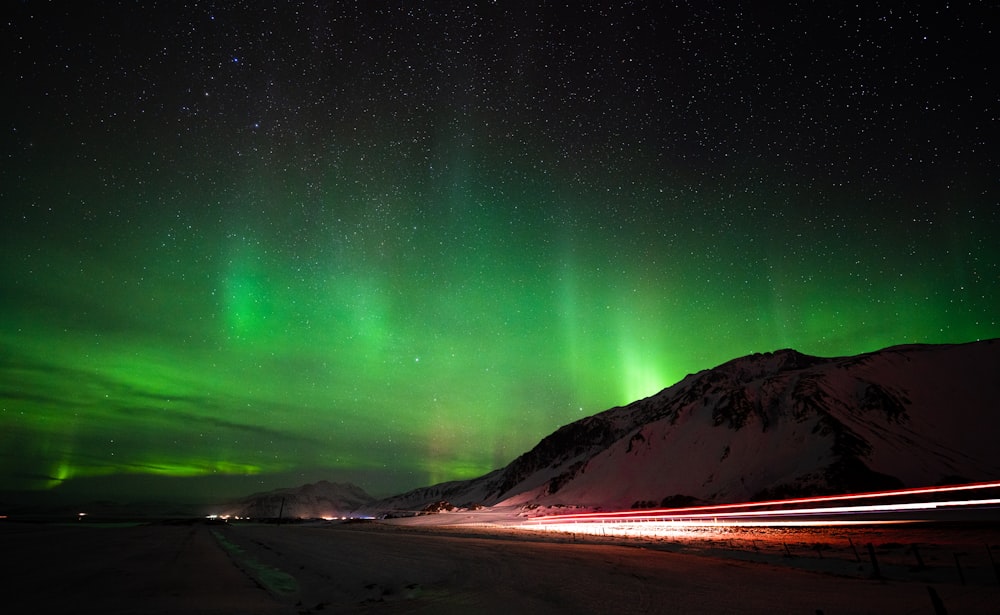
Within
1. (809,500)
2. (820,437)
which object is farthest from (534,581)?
(820,437)

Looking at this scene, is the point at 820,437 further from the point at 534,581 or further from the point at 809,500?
the point at 534,581

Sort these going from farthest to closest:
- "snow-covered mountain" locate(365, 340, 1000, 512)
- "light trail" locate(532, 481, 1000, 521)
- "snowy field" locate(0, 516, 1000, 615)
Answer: "snow-covered mountain" locate(365, 340, 1000, 512), "light trail" locate(532, 481, 1000, 521), "snowy field" locate(0, 516, 1000, 615)

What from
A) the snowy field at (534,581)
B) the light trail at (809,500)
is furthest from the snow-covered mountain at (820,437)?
the snowy field at (534,581)

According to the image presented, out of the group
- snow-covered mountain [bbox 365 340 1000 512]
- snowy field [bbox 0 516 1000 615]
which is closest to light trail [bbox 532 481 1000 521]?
snowy field [bbox 0 516 1000 615]

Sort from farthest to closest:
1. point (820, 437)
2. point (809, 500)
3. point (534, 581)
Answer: point (820, 437) → point (809, 500) → point (534, 581)

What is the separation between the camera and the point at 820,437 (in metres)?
135

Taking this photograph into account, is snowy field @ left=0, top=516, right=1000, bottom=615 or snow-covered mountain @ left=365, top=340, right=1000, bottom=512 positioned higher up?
snow-covered mountain @ left=365, top=340, right=1000, bottom=512

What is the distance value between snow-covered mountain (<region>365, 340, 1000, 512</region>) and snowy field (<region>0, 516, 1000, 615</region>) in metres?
105

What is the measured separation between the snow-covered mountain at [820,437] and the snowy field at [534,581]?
4140 inches

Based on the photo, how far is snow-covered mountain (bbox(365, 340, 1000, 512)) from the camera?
121938 millimetres

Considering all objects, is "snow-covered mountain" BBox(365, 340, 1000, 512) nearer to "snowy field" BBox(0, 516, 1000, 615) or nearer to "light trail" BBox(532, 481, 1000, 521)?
"light trail" BBox(532, 481, 1000, 521)

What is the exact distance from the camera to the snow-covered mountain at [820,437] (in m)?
122

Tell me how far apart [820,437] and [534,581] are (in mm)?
146858

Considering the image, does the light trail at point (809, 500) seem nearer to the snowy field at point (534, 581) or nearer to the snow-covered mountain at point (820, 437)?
the snowy field at point (534, 581)
